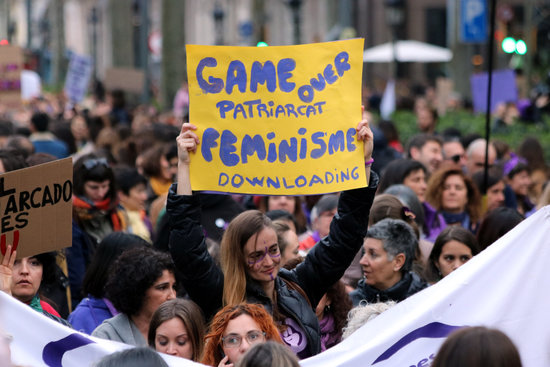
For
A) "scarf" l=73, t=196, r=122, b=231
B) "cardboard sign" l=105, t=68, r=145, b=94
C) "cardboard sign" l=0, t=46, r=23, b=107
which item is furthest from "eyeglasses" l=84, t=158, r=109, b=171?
"cardboard sign" l=105, t=68, r=145, b=94

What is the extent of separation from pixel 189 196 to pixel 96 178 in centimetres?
308

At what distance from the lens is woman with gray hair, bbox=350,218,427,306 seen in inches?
236

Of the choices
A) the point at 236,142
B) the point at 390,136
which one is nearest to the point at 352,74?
the point at 236,142

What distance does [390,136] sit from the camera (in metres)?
13.4

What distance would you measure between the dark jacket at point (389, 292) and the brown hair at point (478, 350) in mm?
2752

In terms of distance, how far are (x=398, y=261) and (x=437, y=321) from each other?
160 cm

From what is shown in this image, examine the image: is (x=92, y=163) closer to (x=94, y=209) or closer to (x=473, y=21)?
(x=94, y=209)

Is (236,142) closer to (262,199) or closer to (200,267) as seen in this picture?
(200,267)

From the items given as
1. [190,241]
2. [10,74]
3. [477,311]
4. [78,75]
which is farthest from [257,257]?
[78,75]

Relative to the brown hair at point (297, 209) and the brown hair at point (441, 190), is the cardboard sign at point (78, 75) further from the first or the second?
the brown hair at point (441, 190)

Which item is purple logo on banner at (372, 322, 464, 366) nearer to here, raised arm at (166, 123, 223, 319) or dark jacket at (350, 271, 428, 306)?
raised arm at (166, 123, 223, 319)

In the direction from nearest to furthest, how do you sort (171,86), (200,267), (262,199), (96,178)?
(200,267) < (96,178) < (262,199) < (171,86)

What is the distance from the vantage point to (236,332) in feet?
14.8

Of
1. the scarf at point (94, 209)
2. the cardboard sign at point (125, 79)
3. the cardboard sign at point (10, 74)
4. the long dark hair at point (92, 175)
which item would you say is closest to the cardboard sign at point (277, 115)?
the scarf at point (94, 209)
